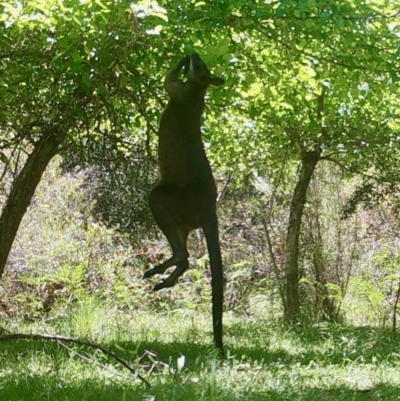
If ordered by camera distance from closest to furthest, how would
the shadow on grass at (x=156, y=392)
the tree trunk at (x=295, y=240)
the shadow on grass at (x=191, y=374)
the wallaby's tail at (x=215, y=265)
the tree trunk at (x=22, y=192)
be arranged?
the shadow on grass at (x=156, y=392) < the shadow on grass at (x=191, y=374) < the wallaby's tail at (x=215, y=265) < the tree trunk at (x=22, y=192) < the tree trunk at (x=295, y=240)

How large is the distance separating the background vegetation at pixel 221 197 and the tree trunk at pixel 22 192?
1 cm

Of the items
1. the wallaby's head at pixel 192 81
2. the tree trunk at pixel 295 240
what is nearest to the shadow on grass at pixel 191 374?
the wallaby's head at pixel 192 81

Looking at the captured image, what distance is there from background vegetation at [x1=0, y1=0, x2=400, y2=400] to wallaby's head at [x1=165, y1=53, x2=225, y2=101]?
311mm

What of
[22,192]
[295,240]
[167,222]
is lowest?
[167,222]

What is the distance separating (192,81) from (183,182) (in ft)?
2.07

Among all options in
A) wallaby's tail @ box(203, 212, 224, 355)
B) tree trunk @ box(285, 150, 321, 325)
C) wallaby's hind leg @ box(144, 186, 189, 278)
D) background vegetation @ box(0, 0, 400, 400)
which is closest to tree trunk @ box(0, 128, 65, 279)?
background vegetation @ box(0, 0, 400, 400)

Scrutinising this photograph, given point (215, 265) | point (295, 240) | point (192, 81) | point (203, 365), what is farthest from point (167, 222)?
point (295, 240)

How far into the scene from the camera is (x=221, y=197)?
429 inches

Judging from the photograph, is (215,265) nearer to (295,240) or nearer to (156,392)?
(156,392)

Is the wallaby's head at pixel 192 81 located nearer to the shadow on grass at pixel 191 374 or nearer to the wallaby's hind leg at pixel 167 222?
the wallaby's hind leg at pixel 167 222

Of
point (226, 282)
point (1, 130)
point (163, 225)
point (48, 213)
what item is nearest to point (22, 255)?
point (48, 213)

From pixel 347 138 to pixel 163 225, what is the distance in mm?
4799

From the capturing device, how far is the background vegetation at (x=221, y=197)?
399 centimetres

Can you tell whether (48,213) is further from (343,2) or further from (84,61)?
(343,2)
